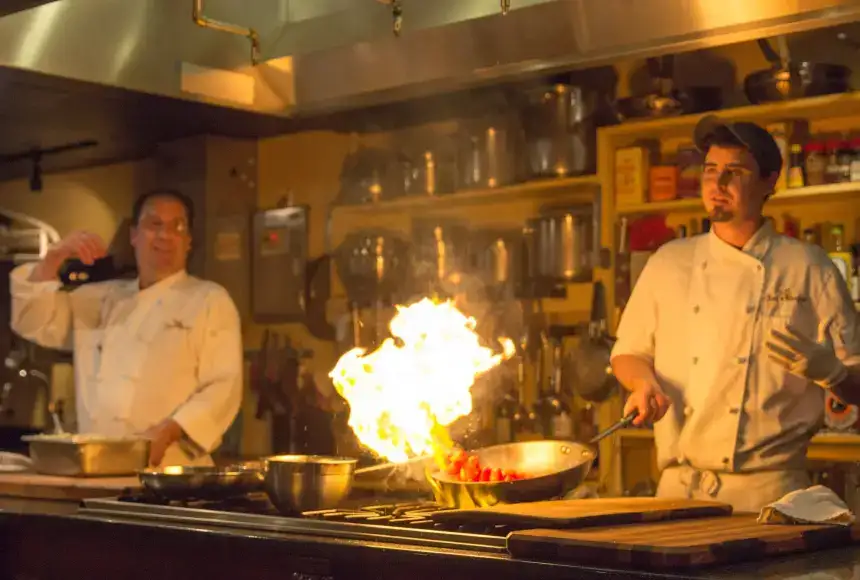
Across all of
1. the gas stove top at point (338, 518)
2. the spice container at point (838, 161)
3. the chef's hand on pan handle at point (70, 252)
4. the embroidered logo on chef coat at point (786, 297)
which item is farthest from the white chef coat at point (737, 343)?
the chef's hand on pan handle at point (70, 252)

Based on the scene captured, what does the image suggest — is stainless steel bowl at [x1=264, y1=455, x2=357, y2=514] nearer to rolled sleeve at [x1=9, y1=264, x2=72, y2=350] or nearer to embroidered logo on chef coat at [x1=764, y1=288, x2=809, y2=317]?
embroidered logo on chef coat at [x1=764, y1=288, x2=809, y2=317]

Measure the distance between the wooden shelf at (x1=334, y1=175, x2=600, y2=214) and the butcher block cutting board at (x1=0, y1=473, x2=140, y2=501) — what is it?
2.23 meters

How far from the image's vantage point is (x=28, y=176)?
6840 mm

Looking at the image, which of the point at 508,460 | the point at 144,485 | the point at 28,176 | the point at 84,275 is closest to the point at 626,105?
the point at 508,460

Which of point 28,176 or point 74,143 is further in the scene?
point 28,176

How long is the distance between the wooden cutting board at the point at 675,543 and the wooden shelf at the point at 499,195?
271 cm

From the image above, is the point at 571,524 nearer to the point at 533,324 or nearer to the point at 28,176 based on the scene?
the point at 533,324

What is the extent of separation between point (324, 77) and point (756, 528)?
219 cm

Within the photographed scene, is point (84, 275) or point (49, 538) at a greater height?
point (84, 275)

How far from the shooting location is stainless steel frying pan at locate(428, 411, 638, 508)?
240 centimetres

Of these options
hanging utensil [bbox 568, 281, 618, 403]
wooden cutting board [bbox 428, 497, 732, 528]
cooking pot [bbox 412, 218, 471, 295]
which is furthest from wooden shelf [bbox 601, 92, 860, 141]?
wooden cutting board [bbox 428, 497, 732, 528]

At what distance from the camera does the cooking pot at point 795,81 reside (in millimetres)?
4129

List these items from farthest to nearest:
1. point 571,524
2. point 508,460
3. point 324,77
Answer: point 324,77, point 508,460, point 571,524

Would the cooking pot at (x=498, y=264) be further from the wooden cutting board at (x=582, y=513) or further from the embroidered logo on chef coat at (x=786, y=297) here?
the wooden cutting board at (x=582, y=513)
